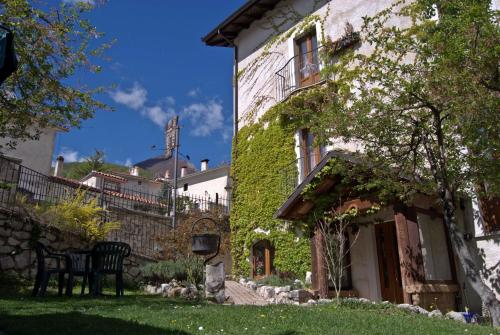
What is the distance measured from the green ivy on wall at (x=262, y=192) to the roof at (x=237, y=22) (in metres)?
3.94

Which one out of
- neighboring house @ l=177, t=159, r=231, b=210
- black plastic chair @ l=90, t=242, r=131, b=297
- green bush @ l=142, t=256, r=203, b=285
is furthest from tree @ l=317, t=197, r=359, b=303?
neighboring house @ l=177, t=159, r=231, b=210

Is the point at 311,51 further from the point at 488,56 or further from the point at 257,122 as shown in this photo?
the point at 488,56

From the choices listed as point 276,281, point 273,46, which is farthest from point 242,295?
point 273,46

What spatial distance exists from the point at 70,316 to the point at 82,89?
6.39 metres

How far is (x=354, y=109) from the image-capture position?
7637mm

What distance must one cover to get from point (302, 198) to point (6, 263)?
712cm

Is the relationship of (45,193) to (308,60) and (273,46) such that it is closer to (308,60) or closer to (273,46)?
(273,46)

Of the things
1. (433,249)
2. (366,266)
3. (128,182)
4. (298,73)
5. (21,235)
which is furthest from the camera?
(128,182)

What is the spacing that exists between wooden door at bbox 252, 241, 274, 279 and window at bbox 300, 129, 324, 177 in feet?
8.48

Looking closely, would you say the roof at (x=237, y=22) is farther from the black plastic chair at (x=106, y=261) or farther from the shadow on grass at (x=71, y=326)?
the shadow on grass at (x=71, y=326)

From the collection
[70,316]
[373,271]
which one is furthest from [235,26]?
[70,316]

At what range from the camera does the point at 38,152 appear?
2294 centimetres

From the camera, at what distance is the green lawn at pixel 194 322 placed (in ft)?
15.3

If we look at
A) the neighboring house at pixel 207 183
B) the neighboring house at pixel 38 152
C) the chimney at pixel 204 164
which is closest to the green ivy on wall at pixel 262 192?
the neighboring house at pixel 38 152
